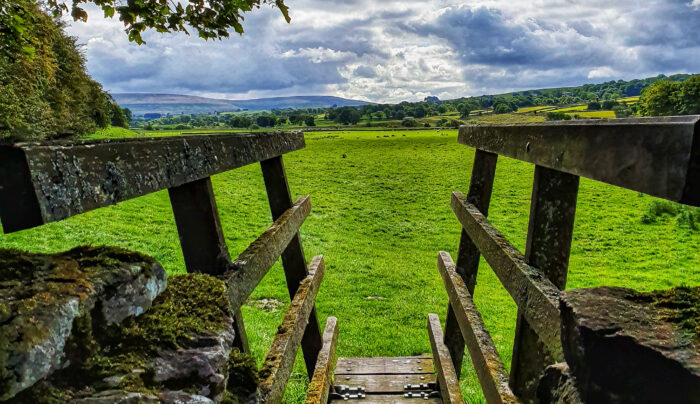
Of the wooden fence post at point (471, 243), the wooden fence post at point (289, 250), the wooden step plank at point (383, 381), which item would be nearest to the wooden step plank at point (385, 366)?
the wooden step plank at point (383, 381)

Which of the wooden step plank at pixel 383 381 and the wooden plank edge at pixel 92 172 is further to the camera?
the wooden step plank at pixel 383 381

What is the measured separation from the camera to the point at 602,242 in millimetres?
18266

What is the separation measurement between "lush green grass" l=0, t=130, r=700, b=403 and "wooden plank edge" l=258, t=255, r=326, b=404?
260 cm

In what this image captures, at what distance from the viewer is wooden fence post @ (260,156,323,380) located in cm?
397

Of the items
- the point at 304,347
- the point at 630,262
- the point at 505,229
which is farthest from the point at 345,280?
the point at 630,262

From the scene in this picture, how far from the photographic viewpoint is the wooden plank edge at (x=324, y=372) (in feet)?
12.3

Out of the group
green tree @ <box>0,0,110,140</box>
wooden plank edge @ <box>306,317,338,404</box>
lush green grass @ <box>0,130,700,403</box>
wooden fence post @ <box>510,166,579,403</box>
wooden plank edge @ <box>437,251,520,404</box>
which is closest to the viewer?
wooden fence post @ <box>510,166,579,403</box>

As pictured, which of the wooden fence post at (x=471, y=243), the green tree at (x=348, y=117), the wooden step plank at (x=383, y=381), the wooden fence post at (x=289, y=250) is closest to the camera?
the wooden fence post at (x=289, y=250)

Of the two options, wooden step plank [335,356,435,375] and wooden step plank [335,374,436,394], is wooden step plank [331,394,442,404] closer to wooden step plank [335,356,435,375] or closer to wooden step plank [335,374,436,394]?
wooden step plank [335,374,436,394]

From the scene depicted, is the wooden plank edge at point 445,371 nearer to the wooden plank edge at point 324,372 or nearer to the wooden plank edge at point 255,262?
the wooden plank edge at point 324,372

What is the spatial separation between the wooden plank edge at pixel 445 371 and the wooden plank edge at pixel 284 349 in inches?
65.7

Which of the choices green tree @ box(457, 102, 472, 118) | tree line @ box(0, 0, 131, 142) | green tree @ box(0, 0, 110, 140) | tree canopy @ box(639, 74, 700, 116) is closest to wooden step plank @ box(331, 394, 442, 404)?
green tree @ box(0, 0, 110, 140)

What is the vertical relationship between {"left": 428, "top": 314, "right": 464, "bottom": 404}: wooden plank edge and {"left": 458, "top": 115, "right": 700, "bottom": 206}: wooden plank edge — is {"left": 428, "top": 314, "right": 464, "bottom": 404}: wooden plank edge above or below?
below

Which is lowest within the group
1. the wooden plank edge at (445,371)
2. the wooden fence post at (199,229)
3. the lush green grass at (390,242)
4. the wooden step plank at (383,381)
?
the lush green grass at (390,242)
